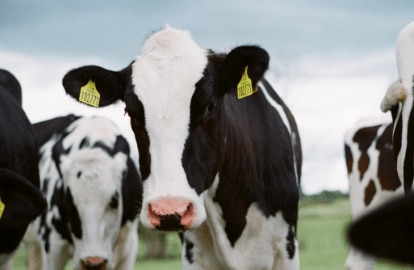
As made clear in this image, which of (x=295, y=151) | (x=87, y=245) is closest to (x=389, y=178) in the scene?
(x=87, y=245)

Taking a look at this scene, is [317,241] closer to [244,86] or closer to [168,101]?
[244,86]

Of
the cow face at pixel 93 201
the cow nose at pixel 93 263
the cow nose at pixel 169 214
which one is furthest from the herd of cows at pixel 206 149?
the cow nose at pixel 93 263

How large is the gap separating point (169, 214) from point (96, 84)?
4.35 ft

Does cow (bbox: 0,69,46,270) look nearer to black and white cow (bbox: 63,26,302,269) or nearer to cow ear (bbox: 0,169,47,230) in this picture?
cow ear (bbox: 0,169,47,230)

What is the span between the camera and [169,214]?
372 cm

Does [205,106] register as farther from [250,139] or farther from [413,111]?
[413,111]

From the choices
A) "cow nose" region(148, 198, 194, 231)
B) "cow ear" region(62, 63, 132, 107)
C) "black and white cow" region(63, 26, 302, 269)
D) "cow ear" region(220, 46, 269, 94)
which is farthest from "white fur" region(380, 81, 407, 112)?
"cow nose" region(148, 198, 194, 231)

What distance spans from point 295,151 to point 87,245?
10.7 ft

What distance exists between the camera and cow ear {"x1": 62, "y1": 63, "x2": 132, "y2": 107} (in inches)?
182

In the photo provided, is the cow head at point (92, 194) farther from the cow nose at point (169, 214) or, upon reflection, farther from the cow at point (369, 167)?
A: the cow nose at point (169, 214)

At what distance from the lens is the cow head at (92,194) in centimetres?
808

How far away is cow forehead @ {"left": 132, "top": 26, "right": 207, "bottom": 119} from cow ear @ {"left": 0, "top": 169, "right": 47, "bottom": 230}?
118 cm

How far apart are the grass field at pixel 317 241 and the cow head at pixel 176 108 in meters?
2.86

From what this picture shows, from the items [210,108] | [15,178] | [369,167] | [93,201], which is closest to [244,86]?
[210,108]
